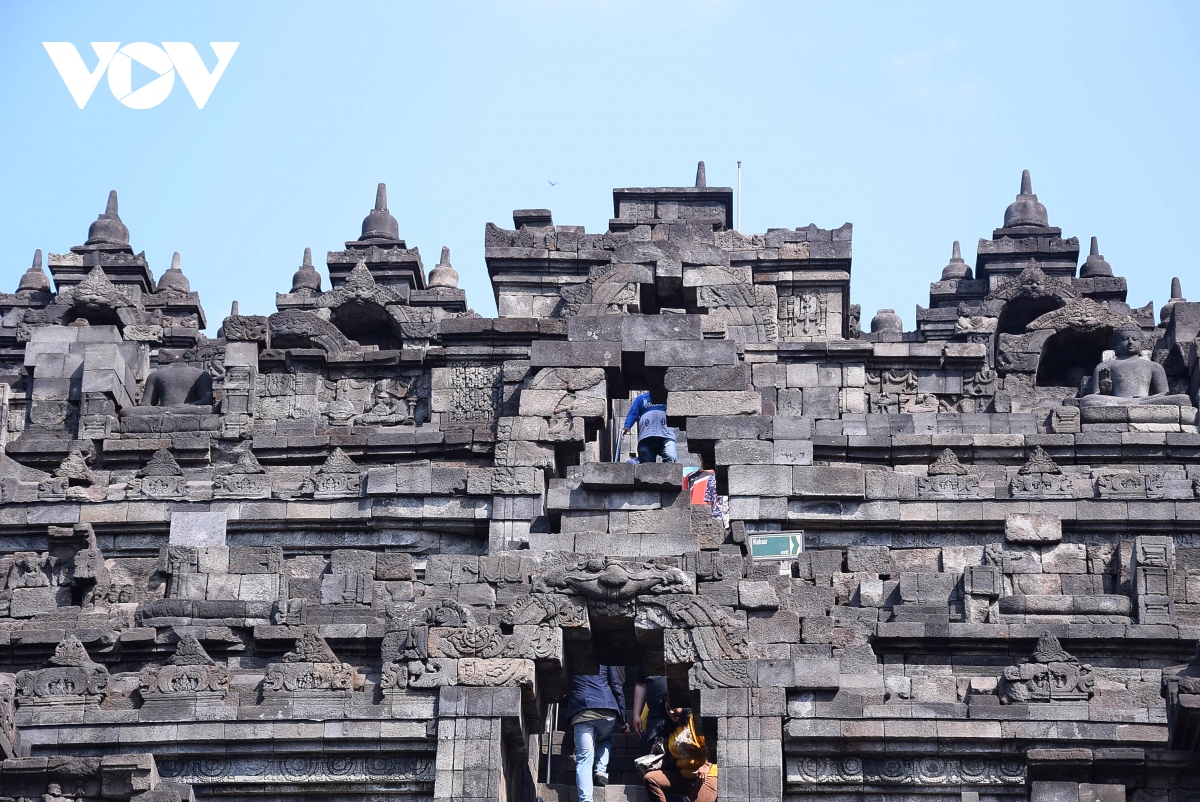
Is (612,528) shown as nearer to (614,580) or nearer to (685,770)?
(614,580)

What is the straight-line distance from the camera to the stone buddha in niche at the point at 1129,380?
43469mm

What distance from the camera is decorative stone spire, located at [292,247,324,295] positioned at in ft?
189

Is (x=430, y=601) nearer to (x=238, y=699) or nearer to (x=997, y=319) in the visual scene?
(x=238, y=699)

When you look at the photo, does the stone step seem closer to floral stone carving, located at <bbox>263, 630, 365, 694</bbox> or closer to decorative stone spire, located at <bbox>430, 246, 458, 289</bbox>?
floral stone carving, located at <bbox>263, 630, 365, 694</bbox>

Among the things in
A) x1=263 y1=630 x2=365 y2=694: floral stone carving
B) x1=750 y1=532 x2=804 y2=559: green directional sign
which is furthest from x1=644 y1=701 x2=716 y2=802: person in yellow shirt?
x1=750 y1=532 x2=804 y2=559: green directional sign

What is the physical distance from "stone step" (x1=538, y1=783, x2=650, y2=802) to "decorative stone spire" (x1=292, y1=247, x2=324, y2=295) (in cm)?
2516

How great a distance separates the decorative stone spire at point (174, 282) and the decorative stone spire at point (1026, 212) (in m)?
18.6

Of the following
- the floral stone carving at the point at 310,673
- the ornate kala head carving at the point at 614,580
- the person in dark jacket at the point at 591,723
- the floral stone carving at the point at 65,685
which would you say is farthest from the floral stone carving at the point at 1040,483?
the floral stone carving at the point at 65,685

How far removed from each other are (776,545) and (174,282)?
2573cm

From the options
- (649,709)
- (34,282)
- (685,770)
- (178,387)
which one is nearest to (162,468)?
(178,387)

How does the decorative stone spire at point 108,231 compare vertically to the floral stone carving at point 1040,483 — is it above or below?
above

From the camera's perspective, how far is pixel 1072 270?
55812 millimetres

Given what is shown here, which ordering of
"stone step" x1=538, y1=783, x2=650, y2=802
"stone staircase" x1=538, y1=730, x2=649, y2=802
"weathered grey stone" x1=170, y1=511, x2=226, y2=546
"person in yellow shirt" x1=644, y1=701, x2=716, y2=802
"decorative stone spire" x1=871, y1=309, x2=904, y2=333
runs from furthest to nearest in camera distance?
1. "decorative stone spire" x1=871, y1=309, x2=904, y2=333
2. "weathered grey stone" x1=170, y1=511, x2=226, y2=546
3. "stone staircase" x1=538, y1=730, x2=649, y2=802
4. "stone step" x1=538, y1=783, x2=650, y2=802
5. "person in yellow shirt" x1=644, y1=701, x2=716, y2=802

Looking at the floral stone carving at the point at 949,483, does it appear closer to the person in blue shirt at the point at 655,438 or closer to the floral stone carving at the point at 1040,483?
the floral stone carving at the point at 1040,483
